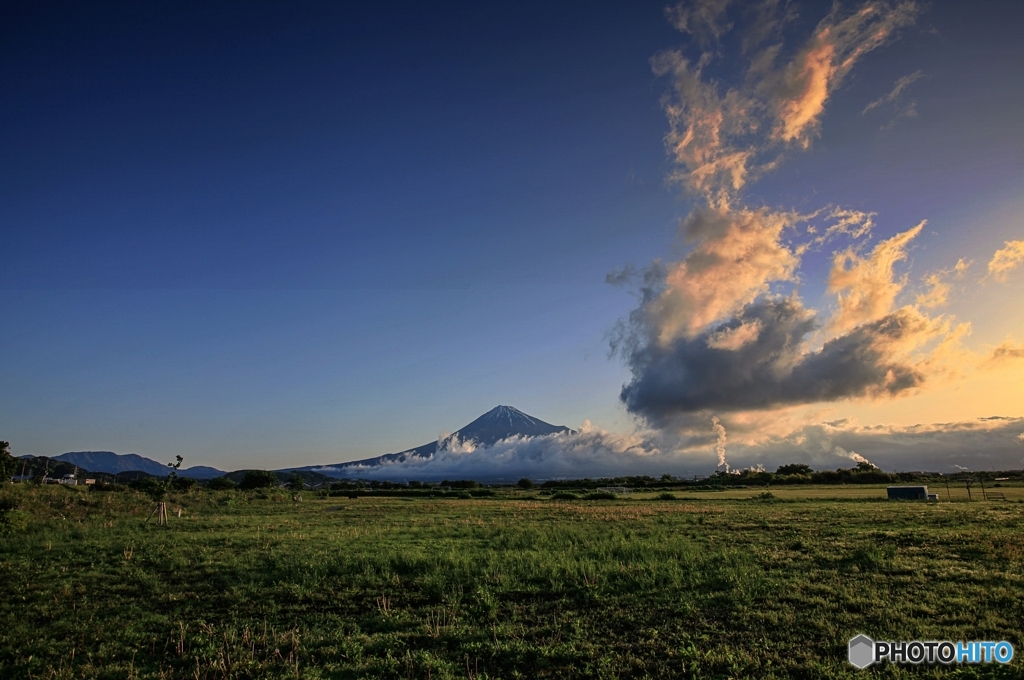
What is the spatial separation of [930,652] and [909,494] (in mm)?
43438

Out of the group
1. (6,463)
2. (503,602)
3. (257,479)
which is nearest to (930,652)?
(503,602)

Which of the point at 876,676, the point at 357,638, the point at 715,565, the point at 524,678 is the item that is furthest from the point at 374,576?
the point at 876,676

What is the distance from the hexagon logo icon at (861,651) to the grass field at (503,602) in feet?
0.65

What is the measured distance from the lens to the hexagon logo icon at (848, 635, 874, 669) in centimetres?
830

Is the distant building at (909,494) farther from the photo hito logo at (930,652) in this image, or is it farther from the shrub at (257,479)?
the shrub at (257,479)

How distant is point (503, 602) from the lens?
12203 mm

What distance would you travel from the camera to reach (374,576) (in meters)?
14.7

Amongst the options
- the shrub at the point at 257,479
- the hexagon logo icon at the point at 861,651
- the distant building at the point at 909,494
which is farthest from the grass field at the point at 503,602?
the shrub at the point at 257,479

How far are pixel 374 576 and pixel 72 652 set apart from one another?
6.67 m

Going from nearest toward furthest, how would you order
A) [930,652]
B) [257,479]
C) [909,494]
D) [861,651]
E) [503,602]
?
[930,652] < [861,651] < [503,602] < [909,494] < [257,479]

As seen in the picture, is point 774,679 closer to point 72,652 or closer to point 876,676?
point 876,676

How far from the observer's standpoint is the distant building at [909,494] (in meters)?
40.9

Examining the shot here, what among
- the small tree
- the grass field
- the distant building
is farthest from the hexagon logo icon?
the small tree

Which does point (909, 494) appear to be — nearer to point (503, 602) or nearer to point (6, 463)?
point (503, 602)
